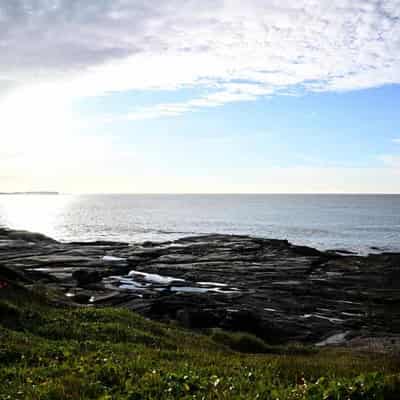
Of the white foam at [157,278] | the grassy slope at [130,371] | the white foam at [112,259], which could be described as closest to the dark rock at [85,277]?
the white foam at [157,278]

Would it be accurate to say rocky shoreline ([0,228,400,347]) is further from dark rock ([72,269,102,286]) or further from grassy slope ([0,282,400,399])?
grassy slope ([0,282,400,399])

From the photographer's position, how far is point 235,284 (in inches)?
1914

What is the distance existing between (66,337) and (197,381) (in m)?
8.42

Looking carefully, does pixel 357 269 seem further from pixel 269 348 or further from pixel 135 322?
pixel 135 322

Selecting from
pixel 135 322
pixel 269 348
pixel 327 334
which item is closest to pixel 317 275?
pixel 327 334

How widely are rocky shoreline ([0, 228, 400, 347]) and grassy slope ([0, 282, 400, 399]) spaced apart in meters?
7.91

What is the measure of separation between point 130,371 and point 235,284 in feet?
125

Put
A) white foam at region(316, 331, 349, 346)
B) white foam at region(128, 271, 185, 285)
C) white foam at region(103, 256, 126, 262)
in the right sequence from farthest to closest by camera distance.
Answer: white foam at region(103, 256, 126, 262) → white foam at region(128, 271, 185, 285) → white foam at region(316, 331, 349, 346)

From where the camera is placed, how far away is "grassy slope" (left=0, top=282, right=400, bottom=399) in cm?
945

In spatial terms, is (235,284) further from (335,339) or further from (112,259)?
(112,259)

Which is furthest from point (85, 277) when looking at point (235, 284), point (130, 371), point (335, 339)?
point (130, 371)

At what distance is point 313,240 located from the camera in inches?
3846

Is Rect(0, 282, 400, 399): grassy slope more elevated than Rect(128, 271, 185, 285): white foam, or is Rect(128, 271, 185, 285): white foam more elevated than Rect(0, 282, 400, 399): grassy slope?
Rect(0, 282, 400, 399): grassy slope

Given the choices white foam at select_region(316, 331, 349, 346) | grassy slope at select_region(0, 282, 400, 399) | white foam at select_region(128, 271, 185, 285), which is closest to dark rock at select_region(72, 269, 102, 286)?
white foam at select_region(128, 271, 185, 285)
